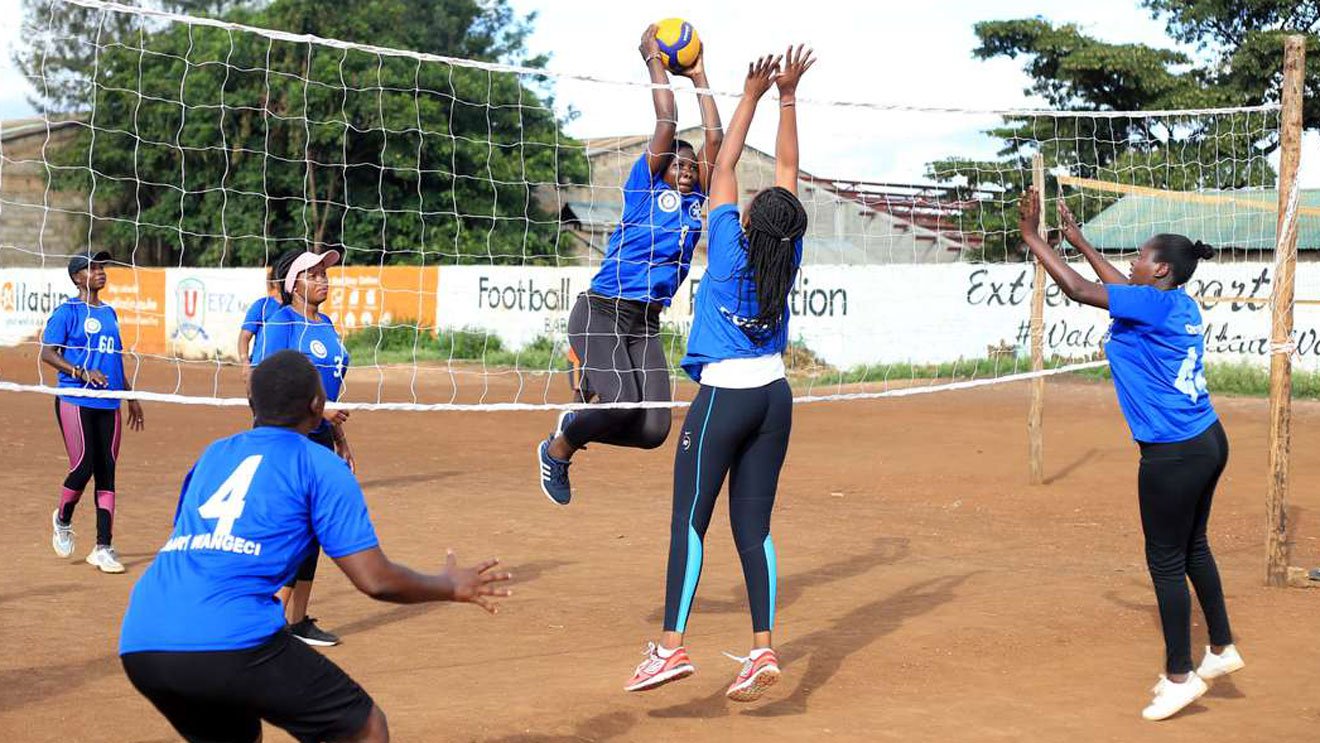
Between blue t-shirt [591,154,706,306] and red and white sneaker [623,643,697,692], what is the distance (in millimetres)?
2244

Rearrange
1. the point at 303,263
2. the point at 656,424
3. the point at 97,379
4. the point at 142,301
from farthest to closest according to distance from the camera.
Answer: the point at 142,301 → the point at 97,379 → the point at 656,424 → the point at 303,263

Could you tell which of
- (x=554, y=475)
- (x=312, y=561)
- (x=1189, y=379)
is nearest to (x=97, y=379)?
(x=312, y=561)

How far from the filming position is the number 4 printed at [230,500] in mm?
3441

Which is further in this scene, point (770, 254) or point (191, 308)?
point (191, 308)

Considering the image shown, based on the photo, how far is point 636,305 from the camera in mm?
7328

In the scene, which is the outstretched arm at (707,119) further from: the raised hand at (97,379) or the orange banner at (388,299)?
the orange banner at (388,299)

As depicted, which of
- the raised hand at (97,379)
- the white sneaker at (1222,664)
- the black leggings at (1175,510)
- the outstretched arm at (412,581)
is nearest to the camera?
the outstretched arm at (412,581)

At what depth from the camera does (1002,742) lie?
5.18 m

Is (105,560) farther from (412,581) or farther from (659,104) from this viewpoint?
(412,581)

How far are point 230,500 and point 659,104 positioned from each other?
367cm

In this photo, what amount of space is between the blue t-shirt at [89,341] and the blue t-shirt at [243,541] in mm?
5382

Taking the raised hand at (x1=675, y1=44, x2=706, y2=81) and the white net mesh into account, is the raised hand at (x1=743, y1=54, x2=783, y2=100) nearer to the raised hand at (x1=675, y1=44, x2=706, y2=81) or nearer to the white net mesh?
the raised hand at (x1=675, y1=44, x2=706, y2=81)

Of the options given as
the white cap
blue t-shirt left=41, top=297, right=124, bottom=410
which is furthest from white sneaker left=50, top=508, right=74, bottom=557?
the white cap

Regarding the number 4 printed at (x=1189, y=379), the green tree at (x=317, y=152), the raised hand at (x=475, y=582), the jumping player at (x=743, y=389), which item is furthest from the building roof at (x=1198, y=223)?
the raised hand at (x=475, y=582)
